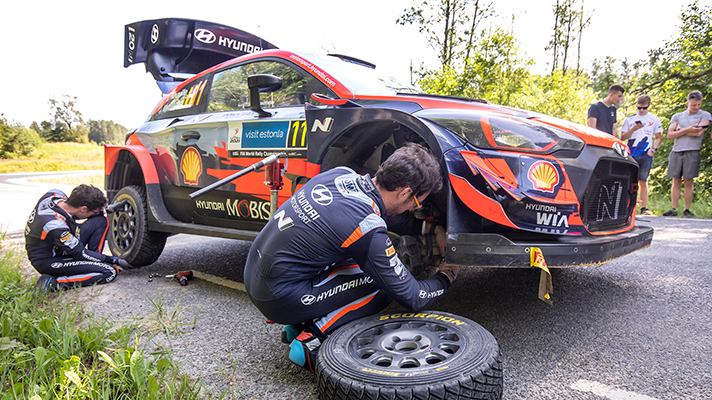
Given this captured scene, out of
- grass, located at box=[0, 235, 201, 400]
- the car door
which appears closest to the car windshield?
the car door

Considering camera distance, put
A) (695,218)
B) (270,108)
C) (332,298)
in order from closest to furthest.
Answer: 1. (332,298)
2. (270,108)
3. (695,218)

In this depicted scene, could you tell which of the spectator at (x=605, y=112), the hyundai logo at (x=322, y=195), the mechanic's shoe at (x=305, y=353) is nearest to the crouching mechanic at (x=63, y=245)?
the mechanic's shoe at (x=305, y=353)

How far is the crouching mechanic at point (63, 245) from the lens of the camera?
10.7 ft

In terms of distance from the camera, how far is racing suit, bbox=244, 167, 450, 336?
1.82m

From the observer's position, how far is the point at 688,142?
616cm

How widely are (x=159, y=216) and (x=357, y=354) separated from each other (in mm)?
2705

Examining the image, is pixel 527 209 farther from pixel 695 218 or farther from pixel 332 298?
pixel 695 218

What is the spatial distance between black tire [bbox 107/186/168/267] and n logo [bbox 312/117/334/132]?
2124 mm

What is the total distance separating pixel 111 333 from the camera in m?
2.34

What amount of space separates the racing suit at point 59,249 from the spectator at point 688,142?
291 inches

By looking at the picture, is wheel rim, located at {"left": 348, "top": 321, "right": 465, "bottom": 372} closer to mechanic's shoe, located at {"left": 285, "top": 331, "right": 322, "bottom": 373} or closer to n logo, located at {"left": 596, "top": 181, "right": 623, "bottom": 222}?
mechanic's shoe, located at {"left": 285, "top": 331, "right": 322, "bottom": 373}

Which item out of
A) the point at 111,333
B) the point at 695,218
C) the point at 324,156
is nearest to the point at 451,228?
the point at 324,156

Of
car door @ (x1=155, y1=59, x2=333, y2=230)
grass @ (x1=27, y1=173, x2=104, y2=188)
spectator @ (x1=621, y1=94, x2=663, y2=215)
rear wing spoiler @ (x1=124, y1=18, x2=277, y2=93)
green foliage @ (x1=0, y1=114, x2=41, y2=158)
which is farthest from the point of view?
green foliage @ (x1=0, y1=114, x2=41, y2=158)

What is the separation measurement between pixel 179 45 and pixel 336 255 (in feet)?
15.1
